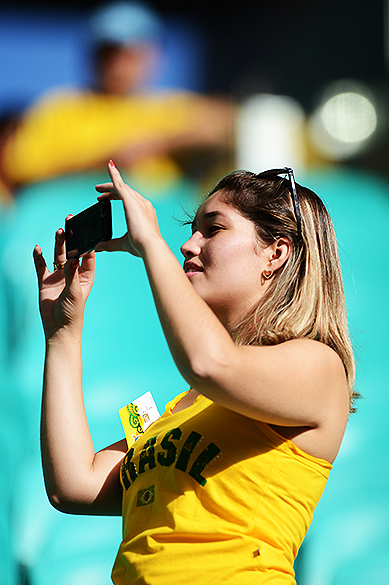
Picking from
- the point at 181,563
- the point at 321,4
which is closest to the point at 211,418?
the point at 181,563

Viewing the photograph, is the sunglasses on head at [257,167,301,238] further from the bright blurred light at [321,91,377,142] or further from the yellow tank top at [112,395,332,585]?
the bright blurred light at [321,91,377,142]

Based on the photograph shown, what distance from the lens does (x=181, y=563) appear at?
3.00ft

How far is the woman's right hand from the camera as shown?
1.23 meters

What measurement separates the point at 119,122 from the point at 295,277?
5.34 ft

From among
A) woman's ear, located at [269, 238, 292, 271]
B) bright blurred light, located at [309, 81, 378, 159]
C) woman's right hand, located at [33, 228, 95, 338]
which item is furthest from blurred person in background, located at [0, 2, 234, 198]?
woman's ear, located at [269, 238, 292, 271]

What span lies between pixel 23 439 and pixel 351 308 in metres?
1.40

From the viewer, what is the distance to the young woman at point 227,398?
87cm

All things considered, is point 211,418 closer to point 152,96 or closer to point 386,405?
point 386,405

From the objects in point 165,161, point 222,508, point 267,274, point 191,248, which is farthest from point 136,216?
point 165,161

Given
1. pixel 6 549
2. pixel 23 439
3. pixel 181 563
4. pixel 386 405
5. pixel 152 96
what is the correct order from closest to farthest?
pixel 181 563 < pixel 6 549 < pixel 23 439 < pixel 386 405 < pixel 152 96

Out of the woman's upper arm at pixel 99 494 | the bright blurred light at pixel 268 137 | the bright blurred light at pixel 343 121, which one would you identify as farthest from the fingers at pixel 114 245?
the bright blurred light at pixel 343 121

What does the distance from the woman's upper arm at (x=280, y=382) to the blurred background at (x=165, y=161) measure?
129cm

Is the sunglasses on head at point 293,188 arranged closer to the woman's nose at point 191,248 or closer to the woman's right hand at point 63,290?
the woman's nose at point 191,248

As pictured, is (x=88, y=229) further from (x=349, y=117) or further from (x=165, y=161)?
(x=349, y=117)
